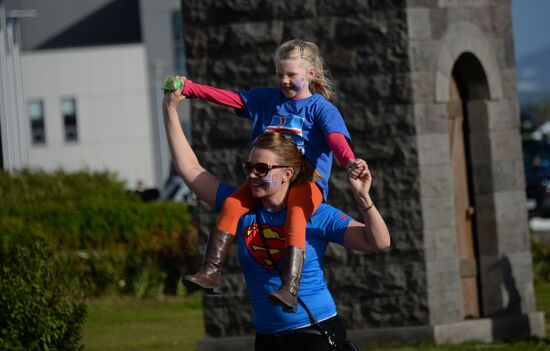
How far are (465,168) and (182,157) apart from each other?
592cm

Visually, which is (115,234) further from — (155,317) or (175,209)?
(155,317)

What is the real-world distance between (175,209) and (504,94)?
7.81 meters

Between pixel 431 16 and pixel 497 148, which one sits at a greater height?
pixel 431 16

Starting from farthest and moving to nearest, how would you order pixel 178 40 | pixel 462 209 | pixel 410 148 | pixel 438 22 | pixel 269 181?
pixel 178 40, pixel 462 209, pixel 438 22, pixel 410 148, pixel 269 181

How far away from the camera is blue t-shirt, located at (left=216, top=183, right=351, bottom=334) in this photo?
530 cm

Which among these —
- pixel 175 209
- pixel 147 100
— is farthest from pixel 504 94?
pixel 147 100

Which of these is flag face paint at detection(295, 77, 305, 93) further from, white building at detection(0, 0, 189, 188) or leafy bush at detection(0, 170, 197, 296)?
white building at detection(0, 0, 189, 188)

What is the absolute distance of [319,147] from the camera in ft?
19.4

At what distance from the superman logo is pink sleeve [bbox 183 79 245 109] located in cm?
78

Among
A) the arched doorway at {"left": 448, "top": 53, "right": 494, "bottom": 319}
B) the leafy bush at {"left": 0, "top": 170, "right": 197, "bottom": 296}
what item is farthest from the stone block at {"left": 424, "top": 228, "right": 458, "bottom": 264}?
the leafy bush at {"left": 0, "top": 170, "right": 197, "bottom": 296}

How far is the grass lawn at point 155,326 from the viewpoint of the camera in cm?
1031

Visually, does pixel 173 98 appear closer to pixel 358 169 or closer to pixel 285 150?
pixel 285 150

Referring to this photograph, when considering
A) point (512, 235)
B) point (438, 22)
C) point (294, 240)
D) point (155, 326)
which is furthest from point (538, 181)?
point (294, 240)

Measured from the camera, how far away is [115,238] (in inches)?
689
